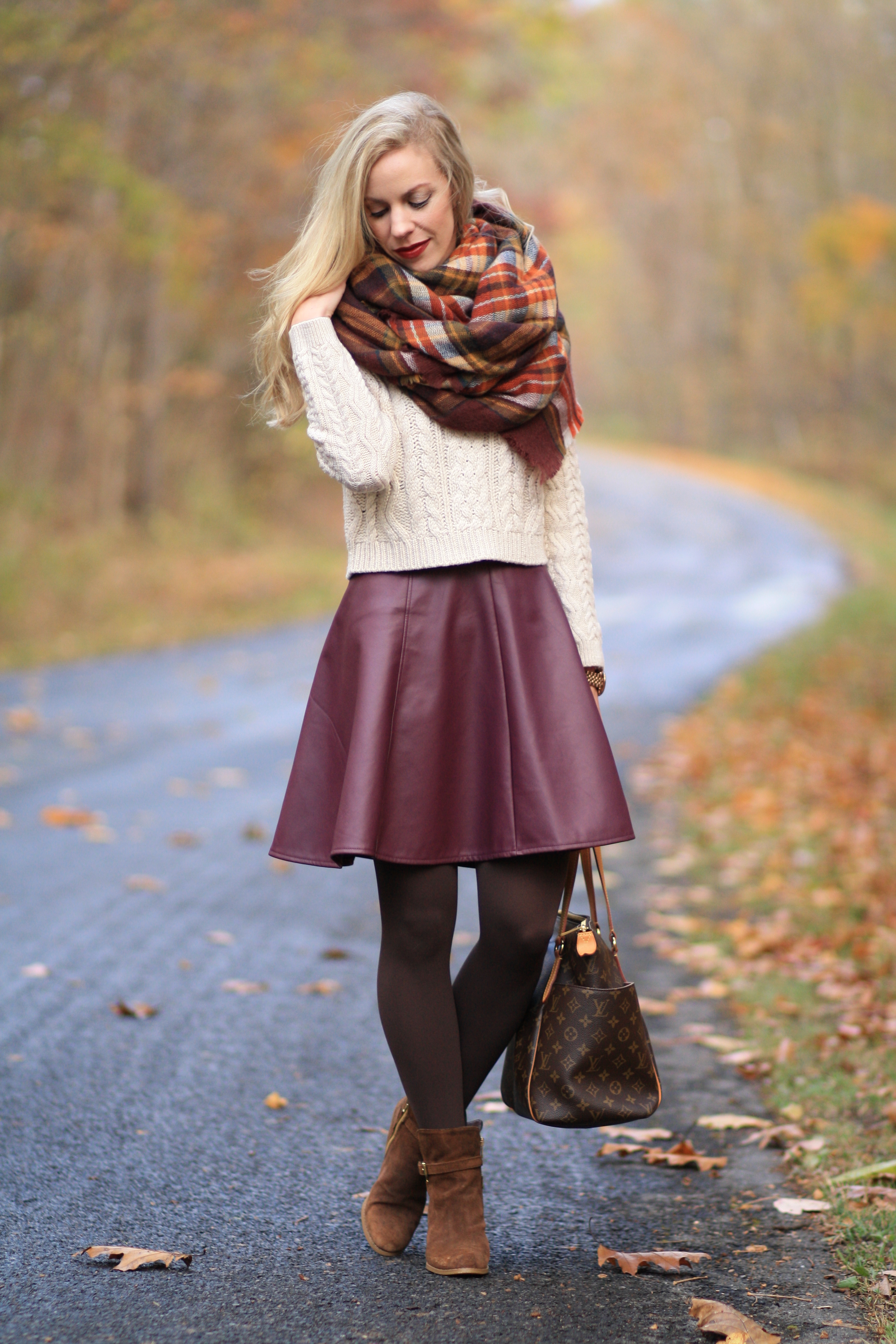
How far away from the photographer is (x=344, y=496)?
2572 mm

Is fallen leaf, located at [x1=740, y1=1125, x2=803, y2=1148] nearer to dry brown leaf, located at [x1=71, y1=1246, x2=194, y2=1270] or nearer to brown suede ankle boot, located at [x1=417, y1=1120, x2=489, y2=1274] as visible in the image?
brown suede ankle boot, located at [x1=417, y1=1120, x2=489, y2=1274]

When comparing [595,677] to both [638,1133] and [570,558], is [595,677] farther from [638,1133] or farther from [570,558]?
[638,1133]

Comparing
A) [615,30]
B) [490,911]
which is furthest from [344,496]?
[615,30]

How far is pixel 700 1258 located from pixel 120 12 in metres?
10.3

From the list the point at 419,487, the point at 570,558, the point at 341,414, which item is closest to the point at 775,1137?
the point at 570,558

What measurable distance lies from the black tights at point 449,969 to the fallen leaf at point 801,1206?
716 millimetres

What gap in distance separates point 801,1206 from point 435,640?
1384 mm

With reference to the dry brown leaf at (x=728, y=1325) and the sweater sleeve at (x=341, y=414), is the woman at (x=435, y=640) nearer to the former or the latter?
the sweater sleeve at (x=341, y=414)

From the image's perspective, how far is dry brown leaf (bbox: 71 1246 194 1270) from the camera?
7.75 feet

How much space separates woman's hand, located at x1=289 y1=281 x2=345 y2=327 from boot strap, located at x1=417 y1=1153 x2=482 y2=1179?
1543mm

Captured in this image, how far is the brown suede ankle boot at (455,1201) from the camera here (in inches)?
93.6

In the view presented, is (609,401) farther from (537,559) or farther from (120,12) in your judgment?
(537,559)

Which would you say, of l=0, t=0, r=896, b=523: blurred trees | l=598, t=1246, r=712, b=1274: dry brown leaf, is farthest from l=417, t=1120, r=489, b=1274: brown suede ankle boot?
l=0, t=0, r=896, b=523: blurred trees

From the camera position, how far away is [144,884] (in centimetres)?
513
